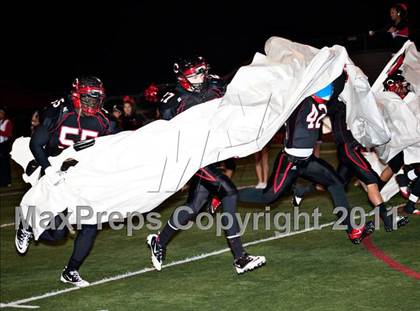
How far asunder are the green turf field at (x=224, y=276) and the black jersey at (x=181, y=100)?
56.5 inches

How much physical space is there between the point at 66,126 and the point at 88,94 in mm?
413

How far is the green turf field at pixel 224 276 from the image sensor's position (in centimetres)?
556

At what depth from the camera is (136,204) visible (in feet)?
21.4

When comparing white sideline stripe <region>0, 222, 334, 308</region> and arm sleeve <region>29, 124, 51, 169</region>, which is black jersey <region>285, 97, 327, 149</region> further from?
arm sleeve <region>29, 124, 51, 169</region>

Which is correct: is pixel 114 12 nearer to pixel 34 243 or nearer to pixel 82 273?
pixel 34 243

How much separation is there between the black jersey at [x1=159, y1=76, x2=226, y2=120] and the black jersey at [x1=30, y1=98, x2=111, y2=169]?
1.81ft

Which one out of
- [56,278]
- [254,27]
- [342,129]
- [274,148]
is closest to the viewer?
[56,278]

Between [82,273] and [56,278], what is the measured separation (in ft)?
0.81

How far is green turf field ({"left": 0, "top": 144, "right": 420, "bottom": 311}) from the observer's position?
5.56 meters

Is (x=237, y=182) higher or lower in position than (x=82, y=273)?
lower

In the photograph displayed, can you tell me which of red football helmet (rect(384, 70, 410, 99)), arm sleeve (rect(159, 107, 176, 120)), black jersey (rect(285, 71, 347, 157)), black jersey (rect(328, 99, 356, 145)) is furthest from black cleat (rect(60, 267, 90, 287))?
red football helmet (rect(384, 70, 410, 99))

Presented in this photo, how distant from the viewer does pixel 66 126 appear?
675cm

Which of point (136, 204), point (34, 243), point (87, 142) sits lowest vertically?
point (34, 243)

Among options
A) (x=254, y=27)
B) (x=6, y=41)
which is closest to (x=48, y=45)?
(x=6, y=41)
